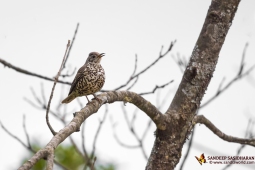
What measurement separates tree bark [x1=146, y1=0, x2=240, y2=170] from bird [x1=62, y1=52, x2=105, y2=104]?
1.67 metres

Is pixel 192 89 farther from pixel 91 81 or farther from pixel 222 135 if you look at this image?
pixel 91 81

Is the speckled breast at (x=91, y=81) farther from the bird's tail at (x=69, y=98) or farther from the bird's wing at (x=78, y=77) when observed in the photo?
the bird's tail at (x=69, y=98)

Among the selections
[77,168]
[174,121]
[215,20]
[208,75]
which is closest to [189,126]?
[174,121]

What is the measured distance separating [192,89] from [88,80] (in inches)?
72.7

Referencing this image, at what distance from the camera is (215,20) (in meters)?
3.83

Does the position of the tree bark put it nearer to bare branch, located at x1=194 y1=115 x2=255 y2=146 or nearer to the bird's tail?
bare branch, located at x1=194 y1=115 x2=255 y2=146

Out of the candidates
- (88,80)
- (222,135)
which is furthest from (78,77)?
(222,135)

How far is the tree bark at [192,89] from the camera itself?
147 inches

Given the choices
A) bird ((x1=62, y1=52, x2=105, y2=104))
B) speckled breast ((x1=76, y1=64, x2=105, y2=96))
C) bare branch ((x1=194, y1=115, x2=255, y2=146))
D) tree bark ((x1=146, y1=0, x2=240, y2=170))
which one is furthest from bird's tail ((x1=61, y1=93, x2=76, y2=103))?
tree bark ((x1=146, y1=0, x2=240, y2=170))

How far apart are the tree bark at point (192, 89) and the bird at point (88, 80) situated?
5.48ft

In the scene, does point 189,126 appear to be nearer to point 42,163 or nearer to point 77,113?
point 77,113

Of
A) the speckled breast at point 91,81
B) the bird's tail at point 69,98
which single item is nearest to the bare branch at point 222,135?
the speckled breast at point 91,81

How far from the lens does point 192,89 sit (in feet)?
12.3

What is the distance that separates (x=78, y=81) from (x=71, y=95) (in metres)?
0.26
